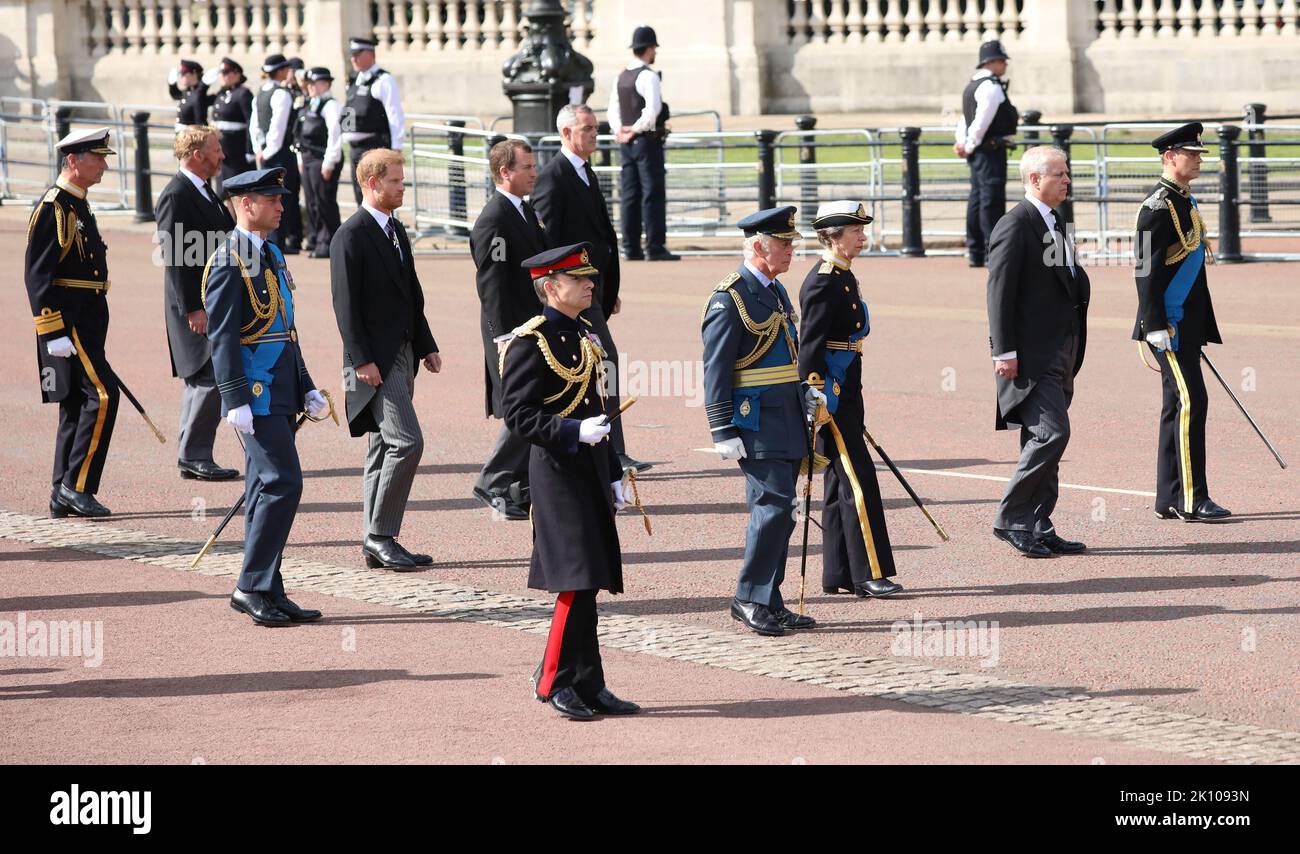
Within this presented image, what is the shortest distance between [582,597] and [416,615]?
68.0 inches

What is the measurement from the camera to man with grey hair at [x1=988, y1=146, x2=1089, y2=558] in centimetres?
970

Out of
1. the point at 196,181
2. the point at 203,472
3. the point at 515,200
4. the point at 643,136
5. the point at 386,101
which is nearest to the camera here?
the point at 515,200

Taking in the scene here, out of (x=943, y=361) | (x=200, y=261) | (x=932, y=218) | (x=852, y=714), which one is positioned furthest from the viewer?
(x=932, y=218)

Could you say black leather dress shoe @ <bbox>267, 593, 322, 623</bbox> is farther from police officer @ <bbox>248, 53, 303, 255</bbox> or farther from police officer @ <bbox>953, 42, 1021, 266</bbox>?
police officer @ <bbox>248, 53, 303, 255</bbox>

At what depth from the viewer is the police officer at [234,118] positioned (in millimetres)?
22828

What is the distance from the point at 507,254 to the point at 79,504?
8.74ft

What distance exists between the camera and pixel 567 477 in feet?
24.1

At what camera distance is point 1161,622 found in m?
8.48

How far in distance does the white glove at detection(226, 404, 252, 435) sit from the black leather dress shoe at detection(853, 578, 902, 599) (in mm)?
2712

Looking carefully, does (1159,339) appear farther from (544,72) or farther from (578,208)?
(544,72)

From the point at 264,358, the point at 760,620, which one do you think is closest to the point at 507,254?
the point at 264,358

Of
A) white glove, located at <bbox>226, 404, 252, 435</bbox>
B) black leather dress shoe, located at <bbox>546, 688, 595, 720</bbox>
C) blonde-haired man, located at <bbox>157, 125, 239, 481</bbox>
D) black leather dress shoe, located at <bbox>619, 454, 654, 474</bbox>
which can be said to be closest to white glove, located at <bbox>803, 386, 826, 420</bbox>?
black leather dress shoe, located at <bbox>546, 688, 595, 720</bbox>

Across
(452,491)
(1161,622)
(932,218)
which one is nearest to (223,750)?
(1161,622)
